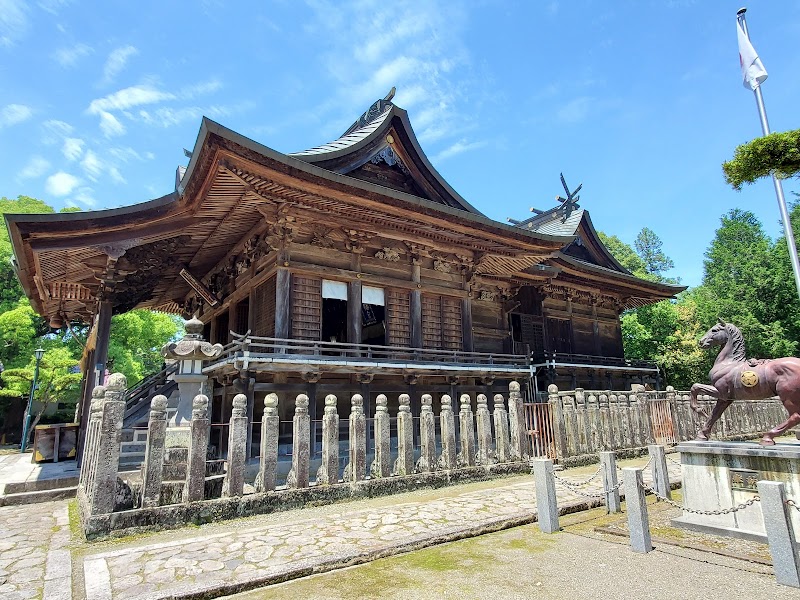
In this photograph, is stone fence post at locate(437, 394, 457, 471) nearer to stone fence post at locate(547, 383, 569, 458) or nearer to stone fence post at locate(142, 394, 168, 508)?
stone fence post at locate(547, 383, 569, 458)

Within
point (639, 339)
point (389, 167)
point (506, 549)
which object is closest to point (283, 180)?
point (389, 167)

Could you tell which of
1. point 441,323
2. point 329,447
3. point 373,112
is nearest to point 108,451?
point 329,447

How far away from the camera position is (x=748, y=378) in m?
6.10

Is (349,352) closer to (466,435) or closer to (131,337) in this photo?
(466,435)

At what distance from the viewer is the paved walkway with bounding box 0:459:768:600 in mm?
4293

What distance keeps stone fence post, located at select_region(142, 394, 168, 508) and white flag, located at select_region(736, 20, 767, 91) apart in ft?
55.8

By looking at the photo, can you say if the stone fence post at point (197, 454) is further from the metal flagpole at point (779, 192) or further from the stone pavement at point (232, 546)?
the metal flagpole at point (779, 192)

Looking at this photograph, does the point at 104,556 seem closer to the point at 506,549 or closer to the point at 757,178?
the point at 506,549

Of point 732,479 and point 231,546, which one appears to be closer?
point 231,546

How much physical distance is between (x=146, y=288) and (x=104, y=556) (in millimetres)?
11690

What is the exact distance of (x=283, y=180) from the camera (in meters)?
9.80

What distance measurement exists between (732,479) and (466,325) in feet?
31.4

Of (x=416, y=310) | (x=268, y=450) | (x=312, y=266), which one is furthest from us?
(x=416, y=310)

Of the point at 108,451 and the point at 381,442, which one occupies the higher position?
the point at 108,451
